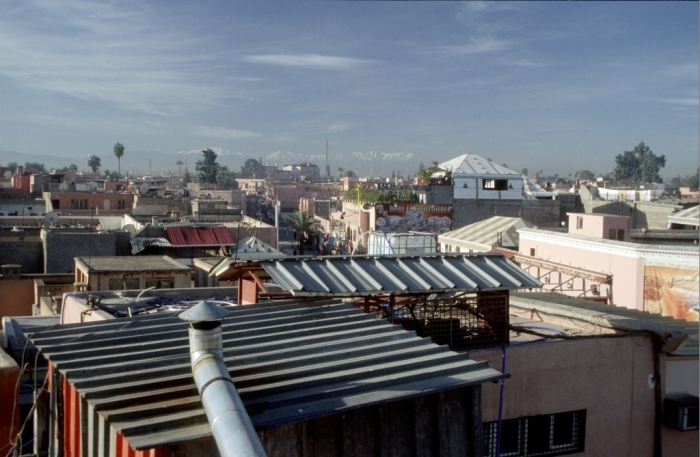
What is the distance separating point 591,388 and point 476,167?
1158 inches

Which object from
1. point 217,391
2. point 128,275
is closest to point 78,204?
point 128,275

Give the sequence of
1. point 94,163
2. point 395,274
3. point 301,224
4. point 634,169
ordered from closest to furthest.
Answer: point 395,274, point 301,224, point 634,169, point 94,163

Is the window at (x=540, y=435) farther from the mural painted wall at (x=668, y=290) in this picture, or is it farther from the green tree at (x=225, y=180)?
the green tree at (x=225, y=180)

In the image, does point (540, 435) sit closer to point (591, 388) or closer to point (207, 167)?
point (591, 388)

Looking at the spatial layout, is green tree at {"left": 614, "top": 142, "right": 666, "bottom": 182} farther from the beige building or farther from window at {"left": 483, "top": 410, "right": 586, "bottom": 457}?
window at {"left": 483, "top": 410, "right": 586, "bottom": 457}

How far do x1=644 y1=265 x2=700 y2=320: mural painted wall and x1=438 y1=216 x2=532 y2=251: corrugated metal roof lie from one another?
731cm

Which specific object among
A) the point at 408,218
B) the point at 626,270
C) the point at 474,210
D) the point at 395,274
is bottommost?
the point at 626,270

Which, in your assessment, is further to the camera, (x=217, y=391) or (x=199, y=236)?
(x=199, y=236)

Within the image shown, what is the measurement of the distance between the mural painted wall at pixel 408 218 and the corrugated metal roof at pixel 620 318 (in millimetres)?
21276

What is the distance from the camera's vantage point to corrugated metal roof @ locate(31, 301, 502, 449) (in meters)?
3.65

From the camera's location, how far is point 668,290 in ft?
43.3

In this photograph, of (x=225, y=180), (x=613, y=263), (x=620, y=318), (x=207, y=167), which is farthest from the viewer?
(x=225, y=180)

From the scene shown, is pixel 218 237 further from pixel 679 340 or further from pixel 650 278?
pixel 679 340

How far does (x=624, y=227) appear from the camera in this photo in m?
19.7
